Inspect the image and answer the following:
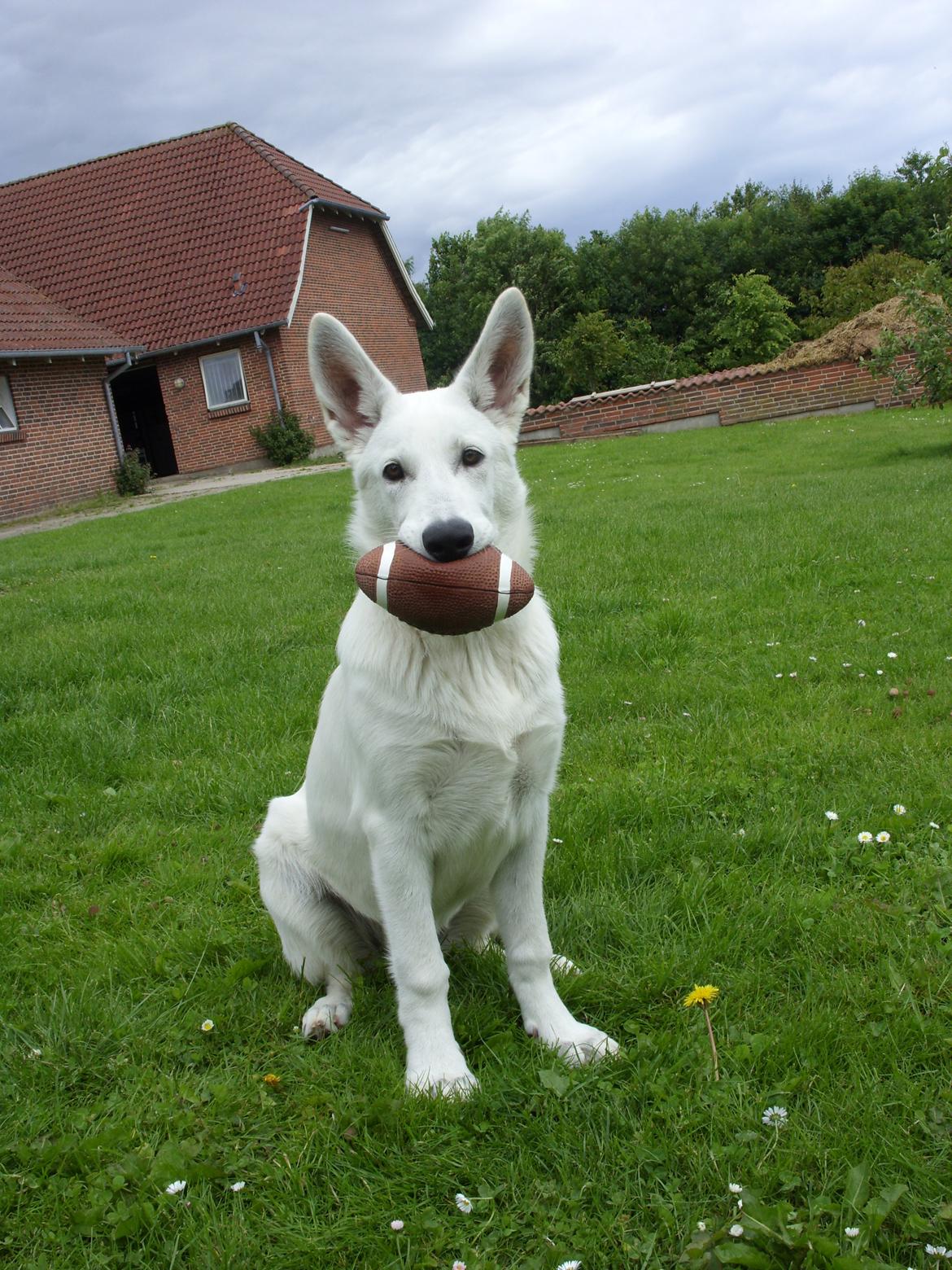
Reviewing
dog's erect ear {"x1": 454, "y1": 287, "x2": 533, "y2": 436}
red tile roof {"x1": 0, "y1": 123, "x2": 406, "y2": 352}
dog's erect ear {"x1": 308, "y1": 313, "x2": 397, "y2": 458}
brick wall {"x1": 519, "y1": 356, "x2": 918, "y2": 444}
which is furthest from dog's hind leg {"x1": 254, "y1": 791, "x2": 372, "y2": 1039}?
red tile roof {"x1": 0, "y1": 123, "x2": 406, "y2": 352}

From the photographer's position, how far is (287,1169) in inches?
83.0

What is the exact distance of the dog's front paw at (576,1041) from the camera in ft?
7.88

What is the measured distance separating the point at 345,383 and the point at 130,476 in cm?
1932

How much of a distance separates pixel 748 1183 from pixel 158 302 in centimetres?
2605

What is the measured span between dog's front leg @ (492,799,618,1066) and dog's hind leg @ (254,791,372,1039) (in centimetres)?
52

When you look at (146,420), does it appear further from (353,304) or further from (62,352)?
(62,352)

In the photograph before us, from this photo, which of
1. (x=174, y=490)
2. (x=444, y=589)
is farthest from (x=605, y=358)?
(x=444, y=589)

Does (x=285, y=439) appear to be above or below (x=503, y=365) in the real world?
above

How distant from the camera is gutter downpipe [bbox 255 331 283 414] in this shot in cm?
2336

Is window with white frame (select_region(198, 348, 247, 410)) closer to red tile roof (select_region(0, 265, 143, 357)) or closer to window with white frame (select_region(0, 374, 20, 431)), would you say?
red tile roof (select_region(0, 265, 143, 357))

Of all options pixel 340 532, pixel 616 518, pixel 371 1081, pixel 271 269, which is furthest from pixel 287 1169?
pixel 271 269

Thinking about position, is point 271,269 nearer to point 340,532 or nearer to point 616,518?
point 340,532

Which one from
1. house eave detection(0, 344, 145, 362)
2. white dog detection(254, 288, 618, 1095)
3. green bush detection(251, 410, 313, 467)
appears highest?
house eave detection(0, 344, 145, 362)

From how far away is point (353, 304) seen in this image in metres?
26.5
